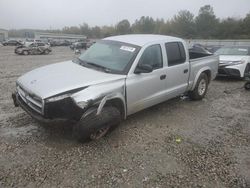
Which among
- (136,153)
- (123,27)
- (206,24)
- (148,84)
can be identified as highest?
(123,27)

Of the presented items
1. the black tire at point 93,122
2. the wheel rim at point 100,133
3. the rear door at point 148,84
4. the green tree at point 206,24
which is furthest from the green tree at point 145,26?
the black tire at point 93,122

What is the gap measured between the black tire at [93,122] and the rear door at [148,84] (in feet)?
1.69

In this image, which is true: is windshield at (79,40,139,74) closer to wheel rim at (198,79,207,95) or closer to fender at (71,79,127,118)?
fender at (71,79,127,118)

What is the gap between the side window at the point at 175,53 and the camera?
5.03 metres

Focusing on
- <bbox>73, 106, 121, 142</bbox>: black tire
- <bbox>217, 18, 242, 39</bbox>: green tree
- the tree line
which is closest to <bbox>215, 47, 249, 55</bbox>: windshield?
<bbox>73, 106, 121, 142</bbox>: black tire

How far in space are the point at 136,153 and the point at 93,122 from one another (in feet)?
2.89

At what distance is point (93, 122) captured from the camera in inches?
136

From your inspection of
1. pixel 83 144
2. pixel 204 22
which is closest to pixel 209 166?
pixel 83 144

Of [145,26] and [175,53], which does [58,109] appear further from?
[145,26]

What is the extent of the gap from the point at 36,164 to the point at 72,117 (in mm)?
835

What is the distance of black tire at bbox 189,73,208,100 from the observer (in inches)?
246

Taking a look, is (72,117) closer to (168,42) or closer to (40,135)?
(40,135)

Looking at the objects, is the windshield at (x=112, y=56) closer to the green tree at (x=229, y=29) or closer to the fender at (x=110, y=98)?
the fender at (x=110, y=98)

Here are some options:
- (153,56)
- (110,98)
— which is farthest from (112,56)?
(110,98)
